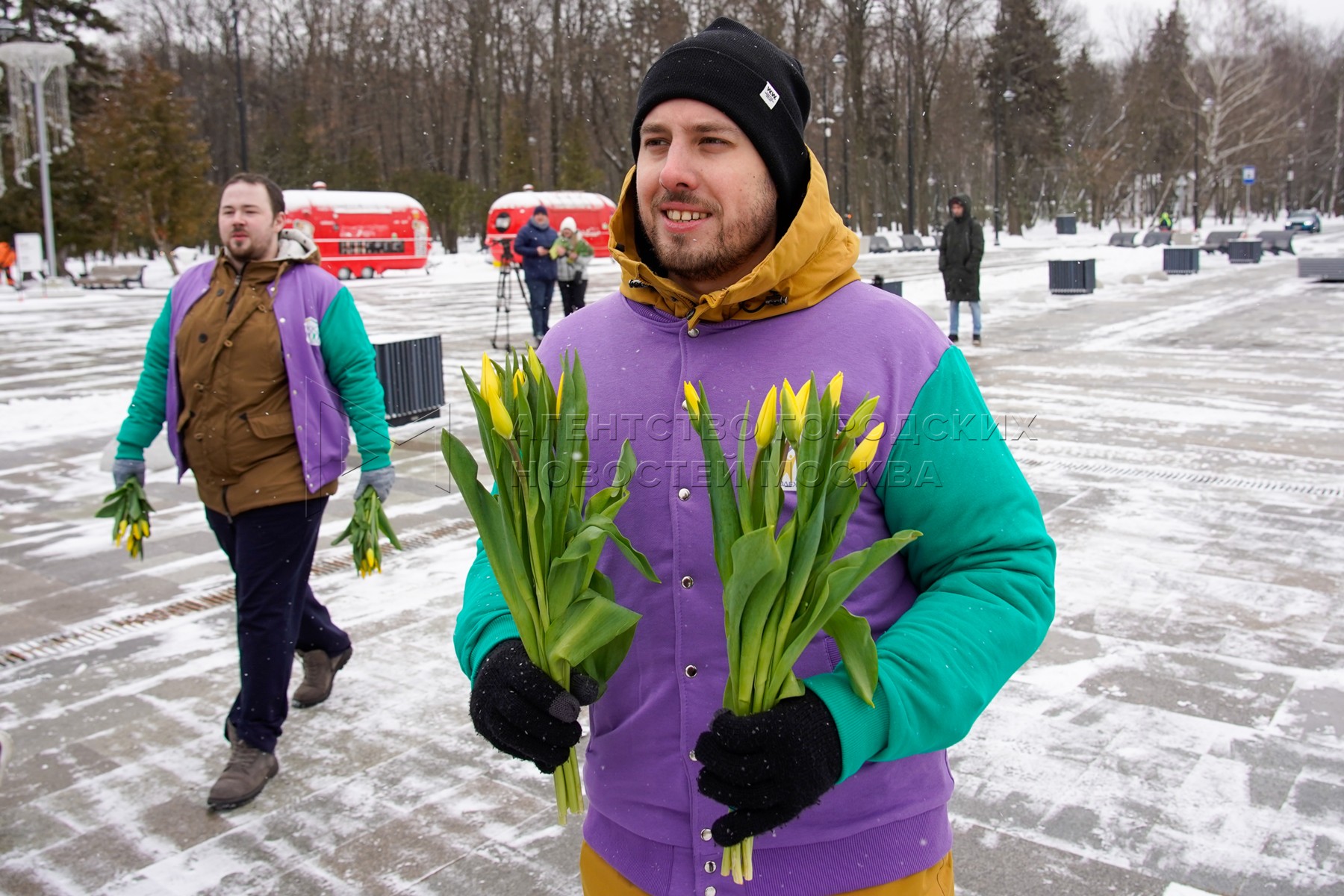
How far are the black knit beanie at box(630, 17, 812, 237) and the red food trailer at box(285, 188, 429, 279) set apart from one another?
32195 millimetres

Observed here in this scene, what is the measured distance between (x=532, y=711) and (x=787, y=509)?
455 millimetres

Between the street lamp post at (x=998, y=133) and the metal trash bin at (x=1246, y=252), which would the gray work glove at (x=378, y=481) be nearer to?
the metal trash bin at (x=1246, y=252)

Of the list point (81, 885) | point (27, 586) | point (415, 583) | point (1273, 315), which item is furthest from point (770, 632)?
point (1273, 315)

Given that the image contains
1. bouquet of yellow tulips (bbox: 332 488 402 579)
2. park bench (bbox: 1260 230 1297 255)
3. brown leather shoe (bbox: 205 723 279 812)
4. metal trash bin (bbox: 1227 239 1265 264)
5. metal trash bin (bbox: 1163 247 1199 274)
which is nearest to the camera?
brown leather shoe (bbox: 205 723 279 812)

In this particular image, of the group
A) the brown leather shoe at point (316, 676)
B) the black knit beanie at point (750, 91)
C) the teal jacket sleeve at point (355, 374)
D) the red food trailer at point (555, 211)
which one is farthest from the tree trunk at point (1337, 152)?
the black knit beanie at point (750, 91)

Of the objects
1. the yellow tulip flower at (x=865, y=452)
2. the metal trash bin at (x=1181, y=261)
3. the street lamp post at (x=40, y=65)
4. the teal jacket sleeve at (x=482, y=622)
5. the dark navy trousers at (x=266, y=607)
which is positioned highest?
the street lamp post at (x=40, y=65)

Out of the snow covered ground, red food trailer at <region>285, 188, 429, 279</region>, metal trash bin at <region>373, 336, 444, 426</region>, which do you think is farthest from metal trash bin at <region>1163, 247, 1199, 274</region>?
metal trash bin at <region>373, 336, 444, 426</region>

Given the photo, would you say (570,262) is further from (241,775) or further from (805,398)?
(805,398)

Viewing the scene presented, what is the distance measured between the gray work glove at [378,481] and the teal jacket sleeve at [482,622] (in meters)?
2.34

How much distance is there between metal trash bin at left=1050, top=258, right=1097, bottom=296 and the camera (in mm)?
22844

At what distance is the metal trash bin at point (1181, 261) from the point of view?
28.2 meters

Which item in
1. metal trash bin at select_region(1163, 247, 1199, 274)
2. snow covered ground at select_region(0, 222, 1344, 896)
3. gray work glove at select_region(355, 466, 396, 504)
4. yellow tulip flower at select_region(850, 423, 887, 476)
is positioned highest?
metal trash bin at select_region(1163, 247, 1199, 274)

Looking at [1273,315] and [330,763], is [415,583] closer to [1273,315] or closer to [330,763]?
[330,763]

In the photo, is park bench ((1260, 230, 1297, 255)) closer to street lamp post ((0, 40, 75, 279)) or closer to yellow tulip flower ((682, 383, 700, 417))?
street lamp post ((0, 40, 75, 279))
